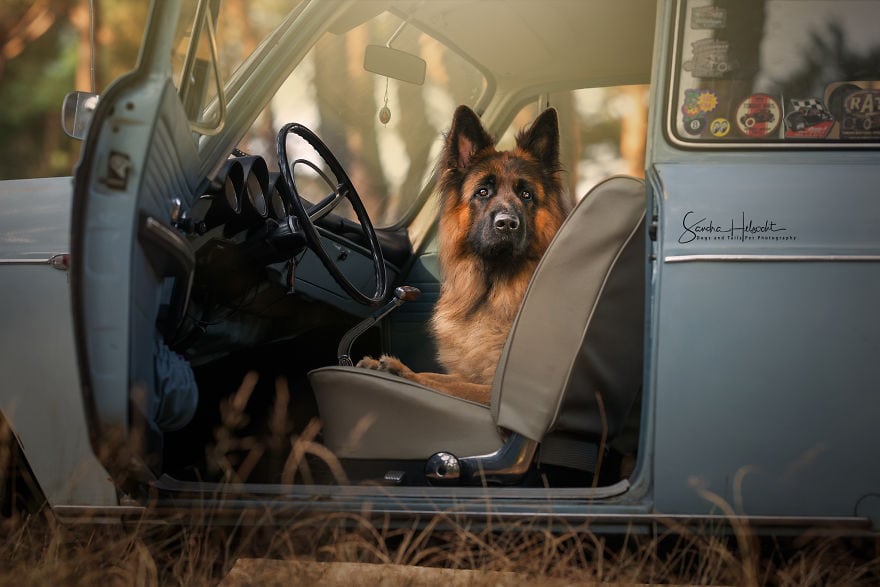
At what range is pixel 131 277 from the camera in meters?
1.82

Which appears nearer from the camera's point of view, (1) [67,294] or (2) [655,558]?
(2) [655,558]

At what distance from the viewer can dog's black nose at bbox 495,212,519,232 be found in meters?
3.38

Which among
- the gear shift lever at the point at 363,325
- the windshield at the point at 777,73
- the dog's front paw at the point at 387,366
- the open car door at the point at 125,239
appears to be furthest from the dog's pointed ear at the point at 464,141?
the open car door at the point at 125,239

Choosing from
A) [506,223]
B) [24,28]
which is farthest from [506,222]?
[24,28]

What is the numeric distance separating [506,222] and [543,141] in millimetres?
471

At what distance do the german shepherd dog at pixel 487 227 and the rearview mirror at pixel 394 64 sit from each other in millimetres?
339

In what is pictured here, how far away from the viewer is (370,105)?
15.1 ft

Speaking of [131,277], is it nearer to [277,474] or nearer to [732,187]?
[277,474]

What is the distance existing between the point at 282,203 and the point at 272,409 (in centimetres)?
88

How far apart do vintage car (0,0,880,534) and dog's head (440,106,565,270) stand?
80 cm

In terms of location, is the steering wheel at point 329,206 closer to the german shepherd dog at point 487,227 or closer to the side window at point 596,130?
the german shepherd dog at point 487,227

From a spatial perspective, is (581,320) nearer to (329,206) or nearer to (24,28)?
(329,206)

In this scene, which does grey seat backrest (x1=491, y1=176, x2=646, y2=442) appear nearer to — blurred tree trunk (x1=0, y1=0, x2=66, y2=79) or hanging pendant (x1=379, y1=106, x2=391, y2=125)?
hanging pendant (x1=379, y1=106, x2=391, y2=125)

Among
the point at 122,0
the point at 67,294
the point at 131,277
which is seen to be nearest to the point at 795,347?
the point at 131,277
